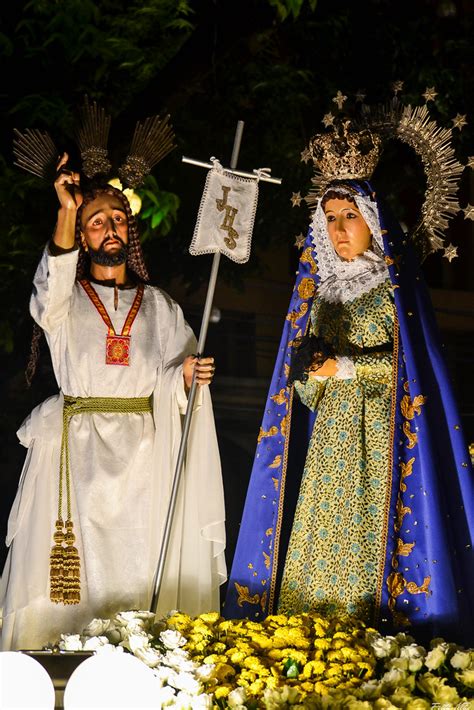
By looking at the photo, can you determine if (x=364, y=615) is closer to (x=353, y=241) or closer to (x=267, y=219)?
(x=353, y=241)

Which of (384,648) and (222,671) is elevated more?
(384,648)

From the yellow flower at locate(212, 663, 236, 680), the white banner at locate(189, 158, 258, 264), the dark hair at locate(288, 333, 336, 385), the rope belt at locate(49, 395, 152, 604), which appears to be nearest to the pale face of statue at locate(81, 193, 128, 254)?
the white banner at locate(189, 158, 258, 264)

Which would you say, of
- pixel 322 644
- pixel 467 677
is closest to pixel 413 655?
pixel 467 677

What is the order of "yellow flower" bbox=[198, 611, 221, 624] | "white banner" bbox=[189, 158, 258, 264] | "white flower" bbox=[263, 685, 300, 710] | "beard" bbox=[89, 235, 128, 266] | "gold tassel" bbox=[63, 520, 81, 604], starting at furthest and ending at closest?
"white banner" bbox=[189, 158, 258, 264] → "beard" bbox=[89, 235, 128, 266] → "gold tassel" bbox=[63, 520, 81, 604] → "yellow flower" bbox=[198, 611, 221, 624] → "white flower" bbox=[263, 685, 300, 710]

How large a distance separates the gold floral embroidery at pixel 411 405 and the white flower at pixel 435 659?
3.24 feet

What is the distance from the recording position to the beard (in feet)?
17.3

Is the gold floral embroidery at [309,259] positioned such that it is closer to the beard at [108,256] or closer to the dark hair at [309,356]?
the dark hair at [309,356]

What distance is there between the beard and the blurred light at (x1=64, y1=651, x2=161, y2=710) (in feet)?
6.14

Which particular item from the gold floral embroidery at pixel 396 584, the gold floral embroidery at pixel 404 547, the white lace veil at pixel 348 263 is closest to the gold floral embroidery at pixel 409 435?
the gold floral embroidery at pixel 404 547

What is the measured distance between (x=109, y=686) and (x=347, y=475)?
152 centimetres

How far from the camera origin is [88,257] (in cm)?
543

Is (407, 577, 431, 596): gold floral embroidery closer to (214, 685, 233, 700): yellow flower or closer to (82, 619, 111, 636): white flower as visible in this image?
(214, 685, 233, 700): yellow flower

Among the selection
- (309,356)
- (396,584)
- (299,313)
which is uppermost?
(299,313)

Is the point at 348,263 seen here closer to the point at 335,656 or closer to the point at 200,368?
the point at 200,368
